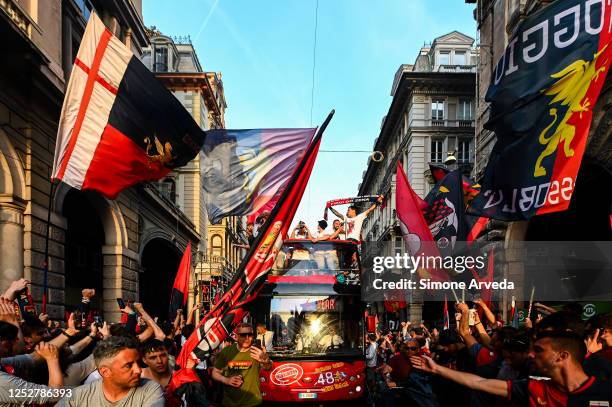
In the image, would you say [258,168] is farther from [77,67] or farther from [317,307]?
[77,67]

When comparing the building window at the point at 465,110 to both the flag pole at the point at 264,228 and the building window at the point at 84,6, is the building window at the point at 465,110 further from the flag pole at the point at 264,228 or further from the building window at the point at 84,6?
the flag pole at the point at 264,228

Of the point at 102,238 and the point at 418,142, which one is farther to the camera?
the point at 418,142

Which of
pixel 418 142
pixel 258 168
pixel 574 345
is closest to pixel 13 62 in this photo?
pixel 258 168

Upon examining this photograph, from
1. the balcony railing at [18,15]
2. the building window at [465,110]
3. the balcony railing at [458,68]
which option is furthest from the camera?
the balcony railing at [458,68]

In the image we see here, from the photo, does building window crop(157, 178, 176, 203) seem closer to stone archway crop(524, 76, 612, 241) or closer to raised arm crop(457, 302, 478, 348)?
stone archway crop(524, 76, 612, 241)

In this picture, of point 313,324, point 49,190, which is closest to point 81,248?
point 49,190

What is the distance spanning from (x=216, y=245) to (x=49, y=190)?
35829 millimetres

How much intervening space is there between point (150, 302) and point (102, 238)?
11582mm

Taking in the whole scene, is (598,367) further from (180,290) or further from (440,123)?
(440,123)

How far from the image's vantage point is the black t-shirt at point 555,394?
306 cm

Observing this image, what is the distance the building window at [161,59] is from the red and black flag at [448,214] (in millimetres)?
39678

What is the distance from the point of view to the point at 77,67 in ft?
20.5

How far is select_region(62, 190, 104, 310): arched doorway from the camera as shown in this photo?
1823cm

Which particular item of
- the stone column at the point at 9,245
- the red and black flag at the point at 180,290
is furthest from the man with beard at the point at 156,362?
the stone column at the point at 9,245
